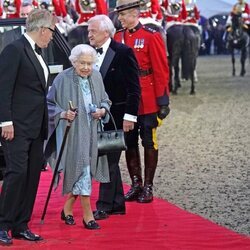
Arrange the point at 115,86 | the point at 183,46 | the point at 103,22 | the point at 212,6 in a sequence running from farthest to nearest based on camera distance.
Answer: the point at 212,6 < the point at 183,46 < the point at 115,86 < the point at 103,22

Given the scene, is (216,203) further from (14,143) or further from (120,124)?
(14,143)

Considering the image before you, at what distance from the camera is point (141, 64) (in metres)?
8.46

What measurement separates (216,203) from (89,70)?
81.0 inches

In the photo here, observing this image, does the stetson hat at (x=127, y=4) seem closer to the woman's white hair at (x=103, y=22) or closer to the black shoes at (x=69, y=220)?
the woman's white hair at (x=103, y=22)

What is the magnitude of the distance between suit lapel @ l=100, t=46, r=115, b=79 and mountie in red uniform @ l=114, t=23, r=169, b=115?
0.61m

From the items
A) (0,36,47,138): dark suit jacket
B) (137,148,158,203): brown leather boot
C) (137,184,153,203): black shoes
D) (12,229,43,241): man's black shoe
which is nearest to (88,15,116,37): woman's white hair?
(0,36,47,138): dark suit jacket

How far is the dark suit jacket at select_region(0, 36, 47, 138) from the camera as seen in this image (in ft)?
22.0

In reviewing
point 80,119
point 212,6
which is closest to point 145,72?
point 80,119

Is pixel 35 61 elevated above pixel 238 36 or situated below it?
above

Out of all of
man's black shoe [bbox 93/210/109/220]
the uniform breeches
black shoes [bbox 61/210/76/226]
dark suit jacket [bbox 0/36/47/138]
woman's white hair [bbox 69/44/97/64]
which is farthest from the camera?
the uniform breeches

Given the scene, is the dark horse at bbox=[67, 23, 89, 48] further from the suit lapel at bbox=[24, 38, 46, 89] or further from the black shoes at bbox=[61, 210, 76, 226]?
the suit lapel at bbox=[24, 38, 46, 89]

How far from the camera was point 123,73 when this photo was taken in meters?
7.87

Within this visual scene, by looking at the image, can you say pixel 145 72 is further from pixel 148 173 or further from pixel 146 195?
pixel 146 195

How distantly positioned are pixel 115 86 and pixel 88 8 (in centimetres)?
1064
